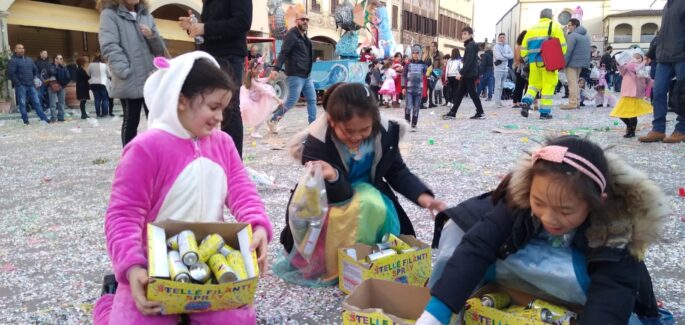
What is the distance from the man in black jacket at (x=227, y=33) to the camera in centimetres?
336

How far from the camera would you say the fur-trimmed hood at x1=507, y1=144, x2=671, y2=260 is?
141 centimetres

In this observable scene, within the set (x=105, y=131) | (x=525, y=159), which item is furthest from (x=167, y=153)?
(x=105, y=131)

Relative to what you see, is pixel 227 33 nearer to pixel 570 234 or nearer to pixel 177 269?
pixel 177 269

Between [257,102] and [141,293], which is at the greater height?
[257,102]

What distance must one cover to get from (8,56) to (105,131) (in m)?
5.24

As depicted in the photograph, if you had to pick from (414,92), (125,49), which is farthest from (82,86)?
(125,49)

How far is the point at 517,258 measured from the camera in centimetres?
158

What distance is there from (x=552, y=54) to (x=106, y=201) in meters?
6.76

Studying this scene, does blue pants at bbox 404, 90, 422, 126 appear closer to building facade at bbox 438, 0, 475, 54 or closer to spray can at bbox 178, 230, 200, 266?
spray can at bbox 178, 230, 200, 266

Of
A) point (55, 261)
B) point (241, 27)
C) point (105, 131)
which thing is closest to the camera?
point (55, 261)

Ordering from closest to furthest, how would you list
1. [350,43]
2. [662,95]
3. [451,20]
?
[662,95] < [350,43] < [451,20]

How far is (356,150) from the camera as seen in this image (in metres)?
2.31

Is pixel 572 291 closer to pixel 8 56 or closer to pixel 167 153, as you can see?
pixel 167 153

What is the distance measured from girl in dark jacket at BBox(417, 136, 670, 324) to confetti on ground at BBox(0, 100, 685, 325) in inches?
10.5
